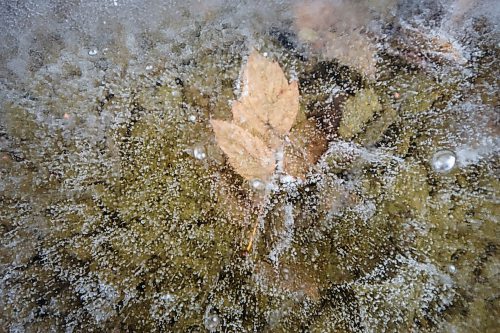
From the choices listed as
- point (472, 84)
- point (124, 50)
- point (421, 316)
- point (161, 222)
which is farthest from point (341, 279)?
point (124, 50)

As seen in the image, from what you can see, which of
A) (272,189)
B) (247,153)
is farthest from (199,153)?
(272,189)

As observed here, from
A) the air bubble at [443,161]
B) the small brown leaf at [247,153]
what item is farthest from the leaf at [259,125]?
the air bubble at [443,161]

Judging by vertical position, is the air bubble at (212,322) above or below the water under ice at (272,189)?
below

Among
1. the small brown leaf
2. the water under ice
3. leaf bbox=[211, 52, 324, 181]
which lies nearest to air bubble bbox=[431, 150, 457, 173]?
the water under ice

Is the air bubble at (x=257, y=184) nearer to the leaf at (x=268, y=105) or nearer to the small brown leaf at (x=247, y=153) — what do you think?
the small brown leaf at (x=247, y=153)

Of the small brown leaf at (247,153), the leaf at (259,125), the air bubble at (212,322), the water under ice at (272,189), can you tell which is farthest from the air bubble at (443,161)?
the air bubble at (212,322)

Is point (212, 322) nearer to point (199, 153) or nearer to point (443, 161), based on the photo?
point (199, 153)

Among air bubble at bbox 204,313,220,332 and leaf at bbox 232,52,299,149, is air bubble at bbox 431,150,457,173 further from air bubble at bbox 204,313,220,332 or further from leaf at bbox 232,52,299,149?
air bubble at bbox 204,313,220,332
